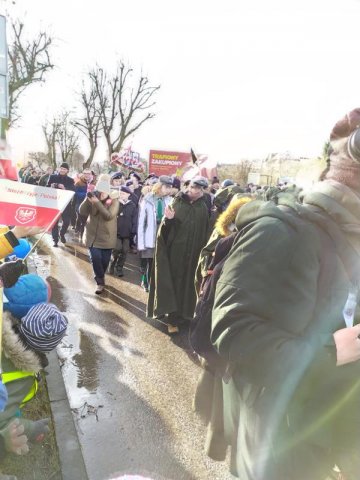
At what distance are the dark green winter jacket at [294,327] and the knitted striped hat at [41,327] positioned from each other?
1361mm

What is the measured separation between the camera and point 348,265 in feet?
4.58

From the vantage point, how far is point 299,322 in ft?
4.65

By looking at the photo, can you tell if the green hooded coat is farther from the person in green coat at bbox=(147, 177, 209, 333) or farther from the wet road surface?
the wet road surface

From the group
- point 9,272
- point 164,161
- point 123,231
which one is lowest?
point 123,231

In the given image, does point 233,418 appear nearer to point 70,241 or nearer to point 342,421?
point 342,421

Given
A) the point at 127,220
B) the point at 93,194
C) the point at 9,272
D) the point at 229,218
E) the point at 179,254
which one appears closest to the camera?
the point at 9,272

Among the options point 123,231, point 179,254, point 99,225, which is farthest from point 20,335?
point 123,231

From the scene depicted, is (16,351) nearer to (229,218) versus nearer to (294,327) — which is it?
(294,327)

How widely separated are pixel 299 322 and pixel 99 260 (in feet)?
18.3

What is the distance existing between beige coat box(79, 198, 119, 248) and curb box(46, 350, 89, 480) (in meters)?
2.76

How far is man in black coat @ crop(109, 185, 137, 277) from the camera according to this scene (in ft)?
26.3

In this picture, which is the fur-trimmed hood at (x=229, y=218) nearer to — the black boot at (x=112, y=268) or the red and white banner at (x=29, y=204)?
the red and white banner at (x=29, y=204)

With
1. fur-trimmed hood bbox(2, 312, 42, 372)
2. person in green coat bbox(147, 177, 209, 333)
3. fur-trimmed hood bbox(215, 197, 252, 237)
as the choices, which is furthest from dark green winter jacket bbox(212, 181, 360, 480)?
person in green coat bbox(147, 177, 209, 333)

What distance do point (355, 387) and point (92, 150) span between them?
108ft
